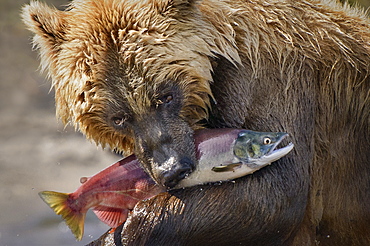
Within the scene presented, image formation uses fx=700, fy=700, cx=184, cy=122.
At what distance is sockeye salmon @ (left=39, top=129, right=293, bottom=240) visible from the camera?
14.7 feet

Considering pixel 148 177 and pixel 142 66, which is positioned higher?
pixel 142 66

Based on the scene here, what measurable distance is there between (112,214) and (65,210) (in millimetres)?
356

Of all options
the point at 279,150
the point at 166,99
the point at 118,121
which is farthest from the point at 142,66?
the point at 279,150

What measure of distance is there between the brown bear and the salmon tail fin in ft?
0.87

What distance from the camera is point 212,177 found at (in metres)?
4.54

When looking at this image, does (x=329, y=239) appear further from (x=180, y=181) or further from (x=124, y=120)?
(x=124, y=120)

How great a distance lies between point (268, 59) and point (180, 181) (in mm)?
1103

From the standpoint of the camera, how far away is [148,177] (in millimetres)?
4715

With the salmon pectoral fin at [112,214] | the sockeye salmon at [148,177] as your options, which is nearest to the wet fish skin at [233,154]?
the sockeye salmon at [148,177]

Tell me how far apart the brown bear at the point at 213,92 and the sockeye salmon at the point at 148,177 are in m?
0.09

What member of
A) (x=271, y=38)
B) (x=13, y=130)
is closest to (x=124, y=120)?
(x=271, y=38)

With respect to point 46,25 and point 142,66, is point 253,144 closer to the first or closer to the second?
point 142,66

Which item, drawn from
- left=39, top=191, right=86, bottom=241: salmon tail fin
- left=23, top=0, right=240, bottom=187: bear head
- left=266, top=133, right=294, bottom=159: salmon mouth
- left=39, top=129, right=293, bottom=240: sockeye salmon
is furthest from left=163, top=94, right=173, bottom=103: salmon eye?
left=39, top=191, right=86, bottom=241: salmon tail fin

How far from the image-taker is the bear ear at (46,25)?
471cm
